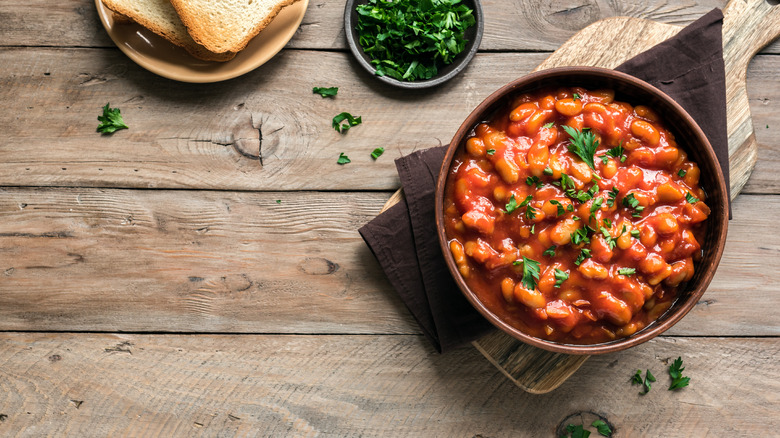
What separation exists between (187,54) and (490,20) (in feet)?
4.31

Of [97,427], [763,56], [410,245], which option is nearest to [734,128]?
[763,56]

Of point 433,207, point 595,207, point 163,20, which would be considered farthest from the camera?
point 163,20

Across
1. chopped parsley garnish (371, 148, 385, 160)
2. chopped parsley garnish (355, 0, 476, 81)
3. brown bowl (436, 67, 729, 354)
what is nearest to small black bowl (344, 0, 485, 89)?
chopped parsley garnish (355, 0, 476, 81)

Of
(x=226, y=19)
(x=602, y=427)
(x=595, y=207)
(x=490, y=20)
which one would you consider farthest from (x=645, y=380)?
(x=226, y=19)

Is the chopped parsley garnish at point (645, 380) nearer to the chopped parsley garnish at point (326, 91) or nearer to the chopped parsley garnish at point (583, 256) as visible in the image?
the chopped parsley garnish at point (583, 256)

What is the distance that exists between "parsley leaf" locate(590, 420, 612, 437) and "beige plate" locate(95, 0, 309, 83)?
2.11m

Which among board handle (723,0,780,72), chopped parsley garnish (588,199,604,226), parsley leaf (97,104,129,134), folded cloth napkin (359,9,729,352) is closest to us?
chopped parsley garnish (588,199,604,226)

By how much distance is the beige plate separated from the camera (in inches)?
93.1

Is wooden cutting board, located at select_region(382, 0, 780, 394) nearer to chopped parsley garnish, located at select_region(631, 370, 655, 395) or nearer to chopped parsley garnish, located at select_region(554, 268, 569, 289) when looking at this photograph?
chopped parsley garnish, located at select_region(631, 370, 655, 395)

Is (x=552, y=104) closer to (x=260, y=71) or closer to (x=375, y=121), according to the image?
(x=375, y=121)

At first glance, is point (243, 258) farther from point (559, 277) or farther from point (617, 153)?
point (617, 153)

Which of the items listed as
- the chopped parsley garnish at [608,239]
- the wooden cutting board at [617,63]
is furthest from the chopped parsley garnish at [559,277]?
the wooden cutting board at [617,63]

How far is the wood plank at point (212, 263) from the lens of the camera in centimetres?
249

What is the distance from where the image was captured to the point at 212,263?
8.17ft
